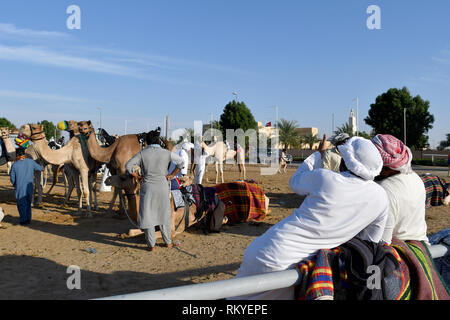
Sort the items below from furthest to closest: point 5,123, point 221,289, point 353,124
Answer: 1. point 5,123
2. point 353,124
3. point 221,289

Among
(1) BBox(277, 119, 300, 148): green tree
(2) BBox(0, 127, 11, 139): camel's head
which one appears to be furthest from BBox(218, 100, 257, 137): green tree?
(2) BBox(0, 127, 11, 139): camel's head

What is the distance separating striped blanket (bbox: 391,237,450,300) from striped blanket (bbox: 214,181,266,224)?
6.34m

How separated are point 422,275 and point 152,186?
198 inches

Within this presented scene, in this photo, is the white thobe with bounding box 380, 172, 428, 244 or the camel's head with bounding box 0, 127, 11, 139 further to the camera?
the camel's head with bounding box 0, 127, 11, 139

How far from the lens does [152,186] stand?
7.03 metres

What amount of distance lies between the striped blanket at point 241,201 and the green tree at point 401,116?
44.3 meters

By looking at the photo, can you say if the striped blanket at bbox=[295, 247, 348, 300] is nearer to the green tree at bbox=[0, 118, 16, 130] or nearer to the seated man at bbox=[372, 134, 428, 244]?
the seated man at bbox=[372, 134, 428, 244]

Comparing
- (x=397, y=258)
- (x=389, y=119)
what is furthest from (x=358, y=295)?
(x=389, y=119)

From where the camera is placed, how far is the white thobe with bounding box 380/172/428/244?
3373 mm

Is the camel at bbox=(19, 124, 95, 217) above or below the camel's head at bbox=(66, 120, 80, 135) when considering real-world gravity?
below

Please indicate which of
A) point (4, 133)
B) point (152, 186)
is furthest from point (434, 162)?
point (152, 186)

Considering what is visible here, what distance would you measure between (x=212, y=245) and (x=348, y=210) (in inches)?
203

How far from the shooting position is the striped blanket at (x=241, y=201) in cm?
922

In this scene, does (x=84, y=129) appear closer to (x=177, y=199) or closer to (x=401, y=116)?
(x=177, y=199)
